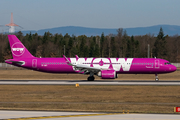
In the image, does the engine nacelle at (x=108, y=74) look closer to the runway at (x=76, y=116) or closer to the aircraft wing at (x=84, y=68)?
the aircraft wing at (x=84, y=68)

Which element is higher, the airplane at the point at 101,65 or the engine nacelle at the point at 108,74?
the airplane at the point at 101,65

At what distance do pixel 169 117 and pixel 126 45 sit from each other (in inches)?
5084

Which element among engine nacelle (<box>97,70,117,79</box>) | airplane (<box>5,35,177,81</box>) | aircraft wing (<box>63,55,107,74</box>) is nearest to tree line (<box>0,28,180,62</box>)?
airplane (<box>5,35,177,81</box>)

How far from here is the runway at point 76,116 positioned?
63.8 feet

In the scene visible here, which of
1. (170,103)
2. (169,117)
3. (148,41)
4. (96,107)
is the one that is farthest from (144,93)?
(148,41)

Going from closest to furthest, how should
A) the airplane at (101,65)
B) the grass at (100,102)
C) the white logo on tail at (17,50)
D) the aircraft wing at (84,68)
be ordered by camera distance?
the grass at (100,102) → the aircraft wing at (84,68) → the airplane at (101,65) → the white logo on tail at (17,50)

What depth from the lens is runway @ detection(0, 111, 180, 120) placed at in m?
19.5

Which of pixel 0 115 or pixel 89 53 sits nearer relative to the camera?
pixel 0 115

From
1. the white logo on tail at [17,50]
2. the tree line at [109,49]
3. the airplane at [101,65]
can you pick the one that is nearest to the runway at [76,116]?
the airplane at [101,65]

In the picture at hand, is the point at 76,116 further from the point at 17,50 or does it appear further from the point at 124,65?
the point at 17,50

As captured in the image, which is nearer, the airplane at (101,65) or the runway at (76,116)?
the runway at (76,116)

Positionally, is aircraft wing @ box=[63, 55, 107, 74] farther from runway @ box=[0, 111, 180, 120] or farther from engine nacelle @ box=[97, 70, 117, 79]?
runway @ box=[0, 111, 180, 120]

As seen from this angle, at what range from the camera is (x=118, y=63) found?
172 ft

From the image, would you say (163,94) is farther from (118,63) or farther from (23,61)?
(23,61)
